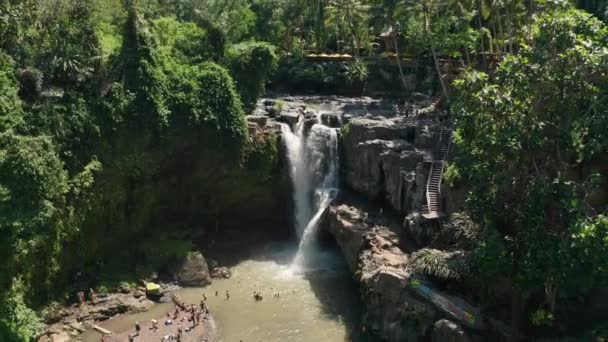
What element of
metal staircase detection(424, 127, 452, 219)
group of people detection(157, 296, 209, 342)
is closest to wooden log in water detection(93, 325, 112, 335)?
group of people detection(157, 296, 209, 342)

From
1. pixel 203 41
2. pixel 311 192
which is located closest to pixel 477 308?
pixel 311 192

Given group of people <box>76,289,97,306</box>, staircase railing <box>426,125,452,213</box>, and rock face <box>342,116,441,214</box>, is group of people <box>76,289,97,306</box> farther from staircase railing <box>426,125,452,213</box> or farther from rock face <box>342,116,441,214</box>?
staircase railing <box>426,125,452,213</box>

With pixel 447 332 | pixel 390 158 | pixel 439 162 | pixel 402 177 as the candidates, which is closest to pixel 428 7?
pixel 390 158

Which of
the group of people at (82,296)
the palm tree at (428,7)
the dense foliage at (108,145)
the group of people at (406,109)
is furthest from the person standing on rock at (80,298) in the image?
the palm tree at (428,7)

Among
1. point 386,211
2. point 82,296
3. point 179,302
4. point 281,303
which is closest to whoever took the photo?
point 82,296

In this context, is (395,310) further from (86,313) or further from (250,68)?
(250,68)
